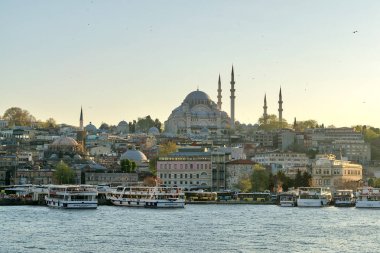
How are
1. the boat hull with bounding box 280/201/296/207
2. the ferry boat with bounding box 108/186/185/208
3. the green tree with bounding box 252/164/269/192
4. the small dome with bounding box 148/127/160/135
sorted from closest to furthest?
the ferry boat with bounding box 108/186/185/208 < the boat hull with bounding box 280/201/296/207 < the green tree with bounding box 252/164/269/192 < the small dome with bounding box 148/127/160/135

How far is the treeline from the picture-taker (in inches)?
3007

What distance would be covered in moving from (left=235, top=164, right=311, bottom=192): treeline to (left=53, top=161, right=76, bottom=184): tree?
1244cm

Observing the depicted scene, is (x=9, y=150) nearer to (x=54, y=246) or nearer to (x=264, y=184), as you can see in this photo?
(x=264, y=184)

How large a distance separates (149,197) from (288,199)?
9379 mm

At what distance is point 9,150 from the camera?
10688 centimetres

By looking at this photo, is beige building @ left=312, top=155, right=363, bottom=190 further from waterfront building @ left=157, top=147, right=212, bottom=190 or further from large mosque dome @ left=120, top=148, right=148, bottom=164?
large mosque dome @ left=120, top=148, right=148, bottom=164

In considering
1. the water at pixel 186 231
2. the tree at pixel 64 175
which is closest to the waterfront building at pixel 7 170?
the tree at pixel 64 175

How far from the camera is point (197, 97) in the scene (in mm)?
131000

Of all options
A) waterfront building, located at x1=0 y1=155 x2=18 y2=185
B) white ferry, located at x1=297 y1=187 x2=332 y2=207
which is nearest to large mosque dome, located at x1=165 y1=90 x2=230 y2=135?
waterfront building, located at x1=0 y1=155 x2=18 y2=185

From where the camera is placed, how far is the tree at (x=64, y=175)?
8019cm

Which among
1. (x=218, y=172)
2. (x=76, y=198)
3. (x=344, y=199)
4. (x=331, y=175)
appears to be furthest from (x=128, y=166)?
(x=76, y=198)

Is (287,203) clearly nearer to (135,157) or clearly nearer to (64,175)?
(64,175)

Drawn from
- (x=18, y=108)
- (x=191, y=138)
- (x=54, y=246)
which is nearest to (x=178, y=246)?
(x=54, y=246)

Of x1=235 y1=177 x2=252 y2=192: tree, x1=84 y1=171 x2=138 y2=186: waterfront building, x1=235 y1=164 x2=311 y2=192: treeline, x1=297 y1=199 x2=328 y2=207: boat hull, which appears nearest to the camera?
x1=297 y1=199 x2=328 y2=207: boat hull
